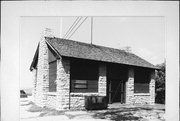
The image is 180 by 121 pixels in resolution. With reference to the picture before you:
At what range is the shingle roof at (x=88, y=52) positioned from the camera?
7.25 m

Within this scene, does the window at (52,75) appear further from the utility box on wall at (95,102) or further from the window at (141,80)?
the window at (141,80)

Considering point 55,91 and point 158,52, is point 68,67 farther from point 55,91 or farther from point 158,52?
point 158,52

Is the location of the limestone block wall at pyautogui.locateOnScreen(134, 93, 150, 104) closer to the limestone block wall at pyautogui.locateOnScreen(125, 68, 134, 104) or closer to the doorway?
the limestone block wall at pyautogui.locateOnScreen(125, 68, 134, 104)

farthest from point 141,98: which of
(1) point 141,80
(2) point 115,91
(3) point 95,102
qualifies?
(3) point 95,102

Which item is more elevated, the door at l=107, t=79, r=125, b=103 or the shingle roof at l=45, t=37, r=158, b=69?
the shingle roof at l=45, t=37, r=158, b=69

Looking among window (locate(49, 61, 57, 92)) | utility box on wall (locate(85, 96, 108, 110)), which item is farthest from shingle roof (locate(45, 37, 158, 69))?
utility box on wall (locate(85, 96, 108, 110))

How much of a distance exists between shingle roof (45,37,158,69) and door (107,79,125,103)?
0.91 meters

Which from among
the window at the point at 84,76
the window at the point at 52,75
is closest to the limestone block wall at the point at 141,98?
the window at the point at 84,76

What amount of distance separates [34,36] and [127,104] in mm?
5157

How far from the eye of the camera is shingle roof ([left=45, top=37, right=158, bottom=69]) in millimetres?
7254

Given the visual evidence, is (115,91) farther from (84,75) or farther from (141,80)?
(84,75)

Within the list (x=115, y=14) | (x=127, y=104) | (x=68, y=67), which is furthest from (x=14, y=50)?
(x=127, y=104)

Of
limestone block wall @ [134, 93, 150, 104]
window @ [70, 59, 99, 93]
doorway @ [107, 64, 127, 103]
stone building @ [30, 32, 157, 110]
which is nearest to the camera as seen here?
stone building @ [30, 32, 157, 110]

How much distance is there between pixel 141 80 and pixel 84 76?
287 cm
